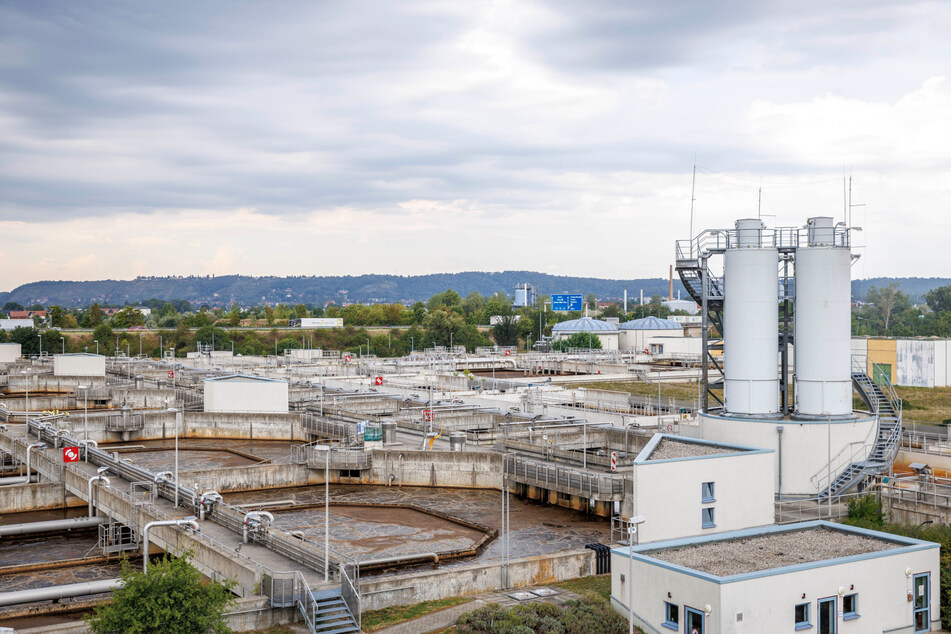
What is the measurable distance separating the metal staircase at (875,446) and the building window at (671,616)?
17.0m

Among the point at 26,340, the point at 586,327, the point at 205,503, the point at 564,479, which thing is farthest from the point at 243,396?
the point at 26,340

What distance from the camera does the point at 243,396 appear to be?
70562mm

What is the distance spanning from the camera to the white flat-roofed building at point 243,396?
2768 inches

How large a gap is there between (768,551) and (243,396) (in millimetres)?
53106

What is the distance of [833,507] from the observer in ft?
120

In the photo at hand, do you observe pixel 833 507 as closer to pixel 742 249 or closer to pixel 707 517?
pixel 707 517

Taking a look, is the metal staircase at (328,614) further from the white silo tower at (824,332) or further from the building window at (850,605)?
the white silo tower at (824,332)

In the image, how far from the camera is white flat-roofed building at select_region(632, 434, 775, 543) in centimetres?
2950

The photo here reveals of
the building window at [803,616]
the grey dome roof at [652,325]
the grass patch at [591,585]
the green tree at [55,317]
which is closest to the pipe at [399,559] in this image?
the grass patch at [591,585]

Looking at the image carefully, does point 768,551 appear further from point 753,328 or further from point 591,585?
point 753,328

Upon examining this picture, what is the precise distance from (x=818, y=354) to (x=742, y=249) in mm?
5911

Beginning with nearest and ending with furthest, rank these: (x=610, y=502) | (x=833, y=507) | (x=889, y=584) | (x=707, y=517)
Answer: (x=889, y=584) → (x=707, y=517) → (x=833, y=507) → (x=610, y=502)

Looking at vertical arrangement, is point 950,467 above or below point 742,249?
below

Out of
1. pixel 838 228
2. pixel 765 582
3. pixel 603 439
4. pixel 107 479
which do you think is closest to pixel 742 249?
pixel 838 228
